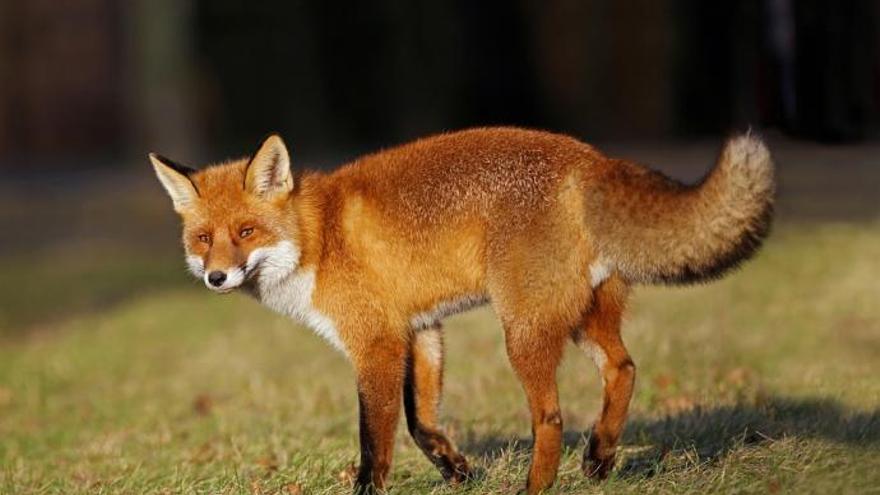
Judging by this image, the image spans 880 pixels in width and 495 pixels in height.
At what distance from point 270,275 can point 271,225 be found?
21cm

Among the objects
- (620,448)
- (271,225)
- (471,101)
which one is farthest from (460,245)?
(471,101)

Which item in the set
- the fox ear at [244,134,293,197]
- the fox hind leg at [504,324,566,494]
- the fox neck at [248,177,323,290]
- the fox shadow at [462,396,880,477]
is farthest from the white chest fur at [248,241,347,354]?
the fox shadow at [462,396,880,477]

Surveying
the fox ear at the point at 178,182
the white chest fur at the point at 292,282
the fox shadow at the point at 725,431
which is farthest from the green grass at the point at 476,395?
Result: the fox ear at the point at 178,182

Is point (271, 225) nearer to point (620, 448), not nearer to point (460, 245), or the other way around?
point (460, 245)

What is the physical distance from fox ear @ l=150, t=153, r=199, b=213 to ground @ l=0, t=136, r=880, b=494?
123 cm

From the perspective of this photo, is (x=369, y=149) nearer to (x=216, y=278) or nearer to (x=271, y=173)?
(x=271, y=173)

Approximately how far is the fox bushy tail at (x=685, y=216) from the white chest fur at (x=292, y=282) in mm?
1214

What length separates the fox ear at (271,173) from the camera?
6.44 meters

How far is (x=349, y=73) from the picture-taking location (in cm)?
2458

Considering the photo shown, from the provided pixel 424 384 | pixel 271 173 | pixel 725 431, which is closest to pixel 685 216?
pixel 725 431

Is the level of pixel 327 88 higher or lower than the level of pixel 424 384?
lower

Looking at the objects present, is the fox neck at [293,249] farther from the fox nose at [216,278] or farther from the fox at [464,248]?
the fox nose at [216,278]

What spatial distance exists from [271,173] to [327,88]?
60.6 ft

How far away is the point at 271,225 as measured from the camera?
6371 millimetres
